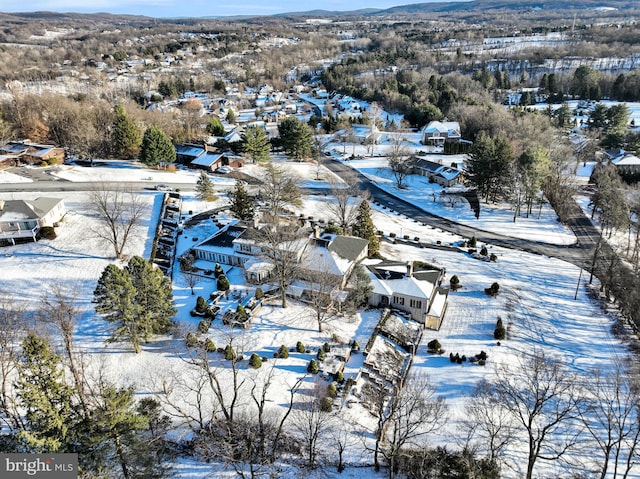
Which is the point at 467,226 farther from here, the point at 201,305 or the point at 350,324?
the point at 201,305

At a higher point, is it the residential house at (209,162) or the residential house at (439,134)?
the residential house at (439,134)

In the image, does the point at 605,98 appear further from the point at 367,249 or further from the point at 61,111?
the point at 61,111

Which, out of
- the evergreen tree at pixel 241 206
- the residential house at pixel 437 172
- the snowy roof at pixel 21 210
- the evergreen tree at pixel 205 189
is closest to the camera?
the snowy roof at pixel 21 210

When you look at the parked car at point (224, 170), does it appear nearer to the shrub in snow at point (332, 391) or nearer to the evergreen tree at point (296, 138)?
the evergreen tree at point (296, 138)

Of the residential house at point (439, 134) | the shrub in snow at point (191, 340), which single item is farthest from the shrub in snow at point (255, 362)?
the residential house at point (439, 134)

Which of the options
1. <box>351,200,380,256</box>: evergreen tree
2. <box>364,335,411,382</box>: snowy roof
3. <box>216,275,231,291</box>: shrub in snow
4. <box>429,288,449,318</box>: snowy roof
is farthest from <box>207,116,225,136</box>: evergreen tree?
<box>364,335,411,382</box>: snowy roof

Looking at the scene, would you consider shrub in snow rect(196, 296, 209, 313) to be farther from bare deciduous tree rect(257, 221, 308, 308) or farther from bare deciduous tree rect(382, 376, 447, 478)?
bare deciduous tree rect(382, 376, 447, 478)

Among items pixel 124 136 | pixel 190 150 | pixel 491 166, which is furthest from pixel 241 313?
pixel 124 136
